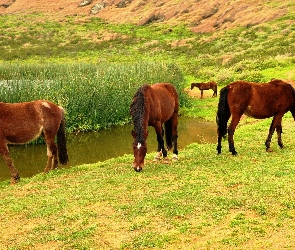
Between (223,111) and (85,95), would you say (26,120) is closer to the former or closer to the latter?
(223,111)

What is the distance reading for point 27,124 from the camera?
9812 mm

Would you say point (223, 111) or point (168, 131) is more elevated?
point (223, 111)

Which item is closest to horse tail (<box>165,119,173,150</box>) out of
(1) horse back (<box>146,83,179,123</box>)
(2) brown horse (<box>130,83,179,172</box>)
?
(2) brown horse (<box>130,83,179,172</box>)

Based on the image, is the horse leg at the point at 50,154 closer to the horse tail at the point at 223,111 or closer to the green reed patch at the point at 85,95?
the horse tail at the point at 223,111

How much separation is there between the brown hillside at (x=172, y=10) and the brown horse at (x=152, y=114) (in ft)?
149

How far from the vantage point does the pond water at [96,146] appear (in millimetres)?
13266

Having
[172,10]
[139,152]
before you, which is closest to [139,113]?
[139,152]

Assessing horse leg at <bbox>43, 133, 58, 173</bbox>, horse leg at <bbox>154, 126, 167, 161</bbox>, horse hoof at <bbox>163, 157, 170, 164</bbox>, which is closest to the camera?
horse leg at <bbox>154, 126, 167, 161</bbox>

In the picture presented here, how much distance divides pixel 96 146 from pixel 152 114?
6754mm

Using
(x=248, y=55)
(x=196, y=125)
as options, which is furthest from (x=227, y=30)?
(x=196, y=125)

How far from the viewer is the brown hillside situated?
55.9m

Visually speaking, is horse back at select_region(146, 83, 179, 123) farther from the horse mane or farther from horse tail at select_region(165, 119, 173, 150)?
horse tail at select_region(165, 119, 173, 150)

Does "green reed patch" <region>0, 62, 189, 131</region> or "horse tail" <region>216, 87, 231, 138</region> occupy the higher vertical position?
"horse tail" <region>216, 87, 231, 138</region>

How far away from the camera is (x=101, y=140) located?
1670 centimetres
